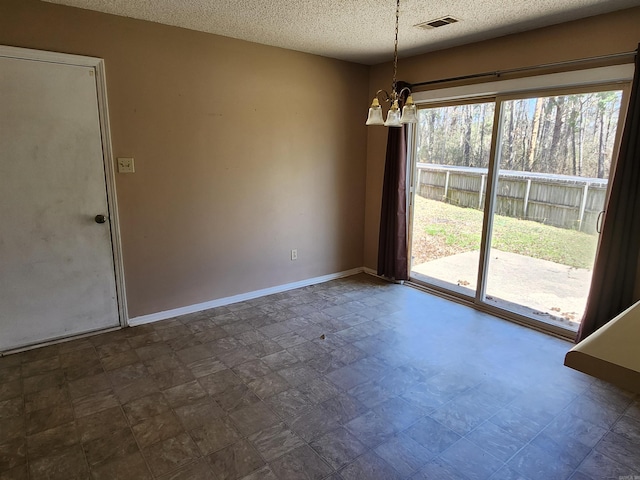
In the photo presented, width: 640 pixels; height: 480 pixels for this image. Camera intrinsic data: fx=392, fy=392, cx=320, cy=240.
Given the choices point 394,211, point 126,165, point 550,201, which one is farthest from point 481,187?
point 126,165

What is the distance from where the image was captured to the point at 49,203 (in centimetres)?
289

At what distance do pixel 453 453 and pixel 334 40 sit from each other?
3.35 m

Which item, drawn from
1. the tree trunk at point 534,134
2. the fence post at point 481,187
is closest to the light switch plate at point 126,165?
the fence post at point 481,187

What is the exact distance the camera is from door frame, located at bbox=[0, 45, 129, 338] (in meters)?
2.69

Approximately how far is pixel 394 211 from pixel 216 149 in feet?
6.60

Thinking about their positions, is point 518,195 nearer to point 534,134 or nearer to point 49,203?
point 534,134

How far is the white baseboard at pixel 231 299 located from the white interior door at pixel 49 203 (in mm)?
432

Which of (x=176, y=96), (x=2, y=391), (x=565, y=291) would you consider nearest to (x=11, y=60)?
(x=176, y=96)

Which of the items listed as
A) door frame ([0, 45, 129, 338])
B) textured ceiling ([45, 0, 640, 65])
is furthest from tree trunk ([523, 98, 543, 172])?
door frame ([0, 45, 129, 338])

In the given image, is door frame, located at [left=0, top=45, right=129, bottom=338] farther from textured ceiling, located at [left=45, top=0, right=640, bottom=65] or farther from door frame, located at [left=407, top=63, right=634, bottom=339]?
door frame, located at [left=407, top=63, right=634, bottom=339]

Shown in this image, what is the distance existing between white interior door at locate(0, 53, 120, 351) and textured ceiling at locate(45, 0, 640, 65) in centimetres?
61

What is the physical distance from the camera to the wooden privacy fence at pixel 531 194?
9.98 ft

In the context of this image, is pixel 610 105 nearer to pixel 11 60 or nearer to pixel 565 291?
pixel 565 291

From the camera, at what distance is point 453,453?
1.97 metres
